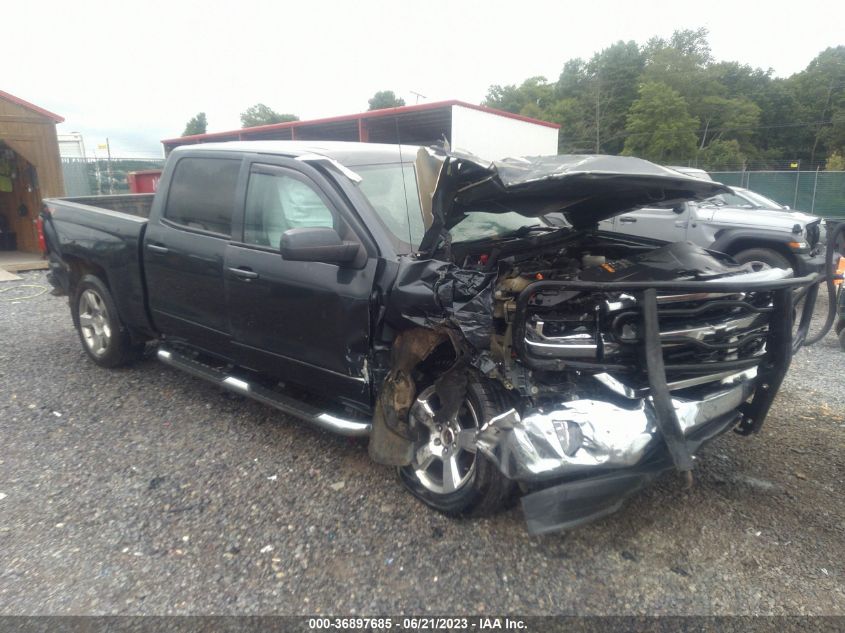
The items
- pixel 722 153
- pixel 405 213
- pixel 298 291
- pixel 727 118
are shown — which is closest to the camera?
pixel 298 291

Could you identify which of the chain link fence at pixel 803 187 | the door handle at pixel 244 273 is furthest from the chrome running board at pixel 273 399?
the chain link fence at pixel 803 187

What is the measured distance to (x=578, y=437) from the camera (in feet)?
8.38

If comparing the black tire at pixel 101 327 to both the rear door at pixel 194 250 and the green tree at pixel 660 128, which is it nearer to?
the rear door at pixel 194 250

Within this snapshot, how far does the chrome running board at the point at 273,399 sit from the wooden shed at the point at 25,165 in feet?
31.9


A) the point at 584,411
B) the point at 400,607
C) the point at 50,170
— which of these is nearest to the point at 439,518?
the point at 400,607

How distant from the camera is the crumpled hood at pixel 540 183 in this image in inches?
109

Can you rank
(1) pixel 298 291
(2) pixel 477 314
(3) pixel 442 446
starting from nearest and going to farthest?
(2) pixel 477 314 < (3) pixel 442 446 < (1) pixel 298 291

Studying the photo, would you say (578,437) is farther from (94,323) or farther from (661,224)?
(661,224)

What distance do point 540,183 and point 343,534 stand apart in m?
1.92

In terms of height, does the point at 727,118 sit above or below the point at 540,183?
above

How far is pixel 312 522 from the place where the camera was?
10.3 feet

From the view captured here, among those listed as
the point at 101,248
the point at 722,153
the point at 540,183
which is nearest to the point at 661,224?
the point at 540,183

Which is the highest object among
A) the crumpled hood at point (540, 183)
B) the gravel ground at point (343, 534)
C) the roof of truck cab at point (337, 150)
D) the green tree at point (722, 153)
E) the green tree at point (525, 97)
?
the green tree at point (525, 97)

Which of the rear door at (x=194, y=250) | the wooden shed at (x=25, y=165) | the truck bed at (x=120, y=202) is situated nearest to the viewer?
the rear door at (x=194, y=250)
